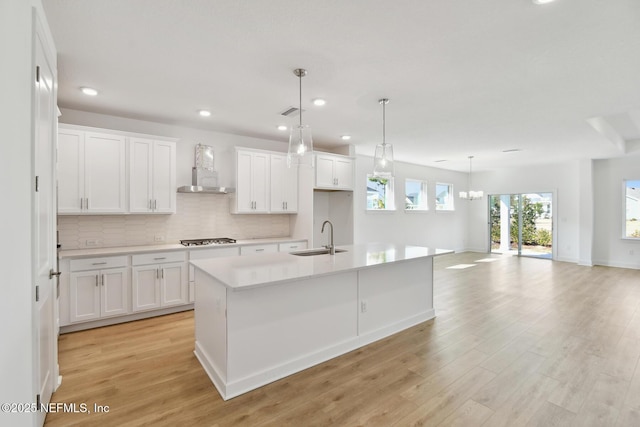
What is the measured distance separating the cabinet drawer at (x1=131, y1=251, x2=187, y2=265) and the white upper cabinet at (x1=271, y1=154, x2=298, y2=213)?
1676 mm

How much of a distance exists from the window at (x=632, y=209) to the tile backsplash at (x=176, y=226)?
825 centimetres

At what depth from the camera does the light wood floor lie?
2.05 m

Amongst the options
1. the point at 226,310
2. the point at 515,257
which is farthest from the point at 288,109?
the point at 515,257

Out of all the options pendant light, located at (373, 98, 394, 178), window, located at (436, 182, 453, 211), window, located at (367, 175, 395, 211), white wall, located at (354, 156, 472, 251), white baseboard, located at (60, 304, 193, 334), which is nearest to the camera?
pendant light, located at (373, 98, 394, 178)

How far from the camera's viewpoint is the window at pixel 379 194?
7.46 meters

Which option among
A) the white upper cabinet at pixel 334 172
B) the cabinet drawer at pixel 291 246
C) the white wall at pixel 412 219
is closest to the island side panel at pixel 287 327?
the cabinet drawer at pixel 291 246

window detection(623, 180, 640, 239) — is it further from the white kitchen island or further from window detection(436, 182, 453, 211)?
the white kitchen island

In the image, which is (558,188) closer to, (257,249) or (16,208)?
(257,249)

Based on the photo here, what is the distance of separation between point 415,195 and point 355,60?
21.4 feet

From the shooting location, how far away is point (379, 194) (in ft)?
25.1

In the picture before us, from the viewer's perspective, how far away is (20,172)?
4.69 feet

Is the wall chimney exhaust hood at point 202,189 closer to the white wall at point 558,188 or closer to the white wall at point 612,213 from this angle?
the white wall at point 558,188

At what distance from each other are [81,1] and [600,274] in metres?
9.36

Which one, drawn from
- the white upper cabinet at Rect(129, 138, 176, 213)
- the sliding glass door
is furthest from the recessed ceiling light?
the sliding glass door
